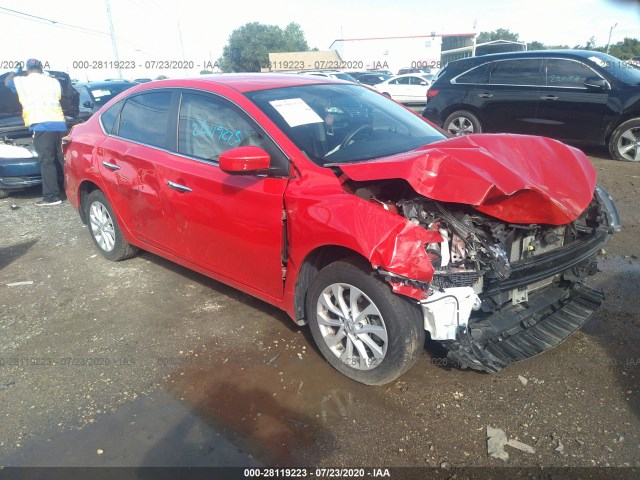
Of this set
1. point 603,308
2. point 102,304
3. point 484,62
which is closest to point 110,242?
point 102,304

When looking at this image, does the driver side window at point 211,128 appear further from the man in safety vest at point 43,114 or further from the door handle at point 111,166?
the man in safety vest at point 43,114

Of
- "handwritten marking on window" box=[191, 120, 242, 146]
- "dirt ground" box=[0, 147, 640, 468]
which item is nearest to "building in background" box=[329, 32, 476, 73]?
"handwritten marking on window" box=[191, 120, 242, 146]

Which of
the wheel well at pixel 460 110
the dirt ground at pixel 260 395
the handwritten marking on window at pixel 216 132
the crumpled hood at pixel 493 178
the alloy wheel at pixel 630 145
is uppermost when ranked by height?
the handwritten marking on window at pixel 216 132

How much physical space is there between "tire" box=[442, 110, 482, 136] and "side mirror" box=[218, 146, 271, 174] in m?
6.57

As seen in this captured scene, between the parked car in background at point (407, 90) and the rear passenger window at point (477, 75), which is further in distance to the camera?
the parked car in background at point (407, 90)

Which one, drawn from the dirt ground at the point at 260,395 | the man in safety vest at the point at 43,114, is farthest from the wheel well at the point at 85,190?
the man in safety vest at the point at 43,114

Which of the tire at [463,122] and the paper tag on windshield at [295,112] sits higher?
the paper tag on windshield at [295,112]

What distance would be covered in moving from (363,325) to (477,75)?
736cm

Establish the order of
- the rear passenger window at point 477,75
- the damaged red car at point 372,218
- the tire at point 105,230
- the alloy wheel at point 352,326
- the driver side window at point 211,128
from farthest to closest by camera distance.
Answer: the rear passenger window at point 477,75 < the tire at point 105,230 < the driver side window at point 211,128 < the alloy wheel at point 352,326 < the damaged red car at point 372,218

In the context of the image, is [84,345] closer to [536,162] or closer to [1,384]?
[1,384]

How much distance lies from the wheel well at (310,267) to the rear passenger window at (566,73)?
6630 millimetres

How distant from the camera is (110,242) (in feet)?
15.9

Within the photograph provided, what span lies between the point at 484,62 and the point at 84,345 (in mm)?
7950

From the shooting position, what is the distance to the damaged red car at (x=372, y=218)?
2.55 metres
